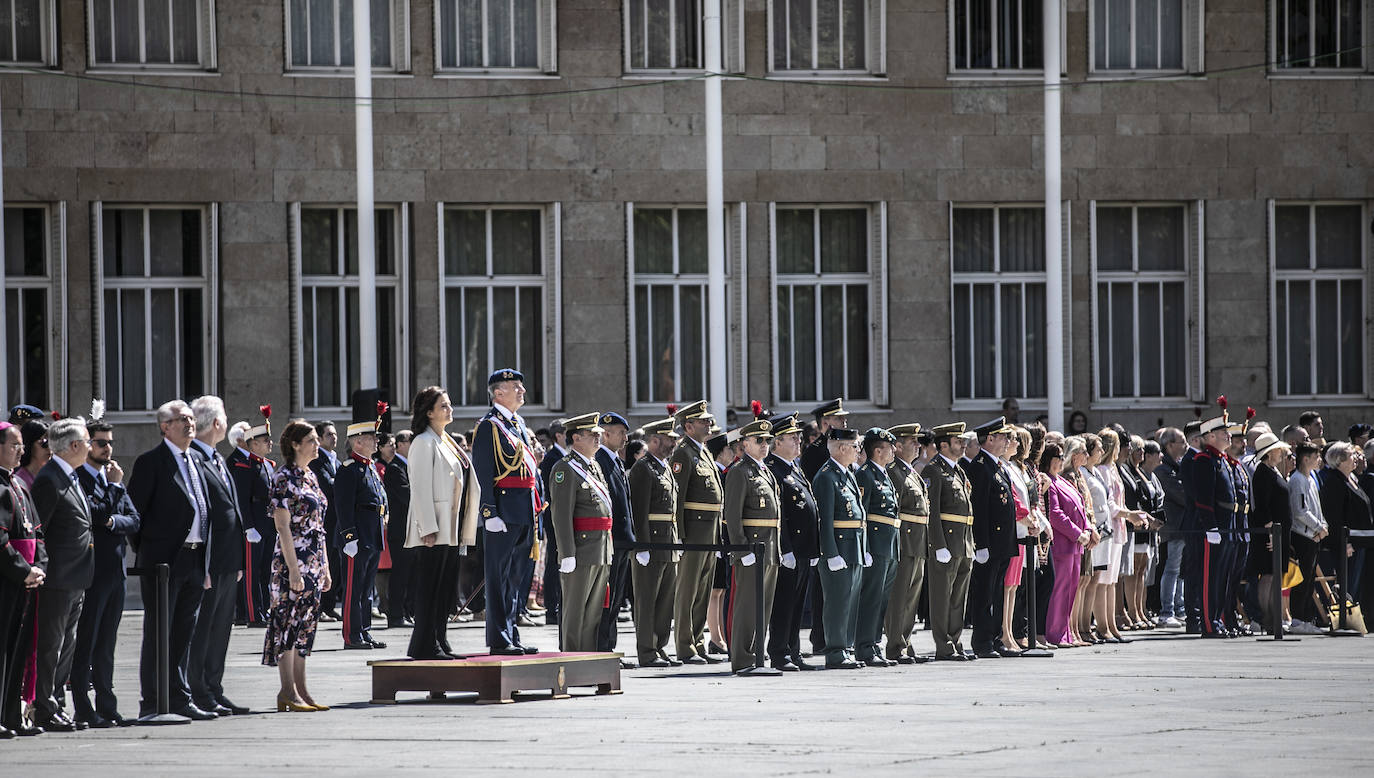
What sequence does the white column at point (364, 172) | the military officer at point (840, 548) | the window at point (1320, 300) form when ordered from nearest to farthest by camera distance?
the military officer at point (840, 548) → the white column at point (364, 172) → the window at point (1320, 300)

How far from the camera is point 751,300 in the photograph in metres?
27.0

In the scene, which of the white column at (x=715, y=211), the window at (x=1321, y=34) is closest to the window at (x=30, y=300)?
the white column at (x=715, y=211)

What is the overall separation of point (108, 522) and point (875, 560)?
20.9 feet

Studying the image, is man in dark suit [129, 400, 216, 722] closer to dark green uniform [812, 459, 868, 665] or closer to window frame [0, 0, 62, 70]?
dark green uniform [812, 459, 868, 665]

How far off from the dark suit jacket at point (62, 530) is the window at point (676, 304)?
599 inches

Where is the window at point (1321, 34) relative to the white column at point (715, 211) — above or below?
above

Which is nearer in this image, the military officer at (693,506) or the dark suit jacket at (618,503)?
the dark suit jacket at (618,503)

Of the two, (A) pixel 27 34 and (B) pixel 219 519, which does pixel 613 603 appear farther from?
(A) pixel 27 34

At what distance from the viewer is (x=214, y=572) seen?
40.7 feet

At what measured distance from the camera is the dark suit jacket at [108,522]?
12.0 metres

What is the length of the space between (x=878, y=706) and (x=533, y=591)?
33.6ft

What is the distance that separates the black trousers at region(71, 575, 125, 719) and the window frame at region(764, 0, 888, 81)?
16057 millimetres

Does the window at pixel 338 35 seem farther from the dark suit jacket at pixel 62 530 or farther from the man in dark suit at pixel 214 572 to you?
the dark suit jacket at pixel 62 530

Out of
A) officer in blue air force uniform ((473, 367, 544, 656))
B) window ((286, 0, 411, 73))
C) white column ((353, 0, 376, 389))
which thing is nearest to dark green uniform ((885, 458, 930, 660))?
officer in blue air force uniform ((473, 367, 544, 656))
